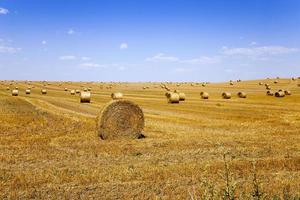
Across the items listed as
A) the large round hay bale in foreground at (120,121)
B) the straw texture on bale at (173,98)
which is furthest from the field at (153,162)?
the straw texture on bale at (173,98)

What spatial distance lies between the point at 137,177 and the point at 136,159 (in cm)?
288

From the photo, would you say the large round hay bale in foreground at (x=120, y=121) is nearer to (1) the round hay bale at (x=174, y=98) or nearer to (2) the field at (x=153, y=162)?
(2) the field at (x=153, y=162)

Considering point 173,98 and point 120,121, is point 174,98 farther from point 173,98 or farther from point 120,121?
point 120,121

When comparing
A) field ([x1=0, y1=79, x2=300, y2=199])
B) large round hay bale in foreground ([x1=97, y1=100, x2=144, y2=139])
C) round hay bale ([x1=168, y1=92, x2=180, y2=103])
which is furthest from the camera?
round hay bale ([x1=168, y1=92, x2=180, y2=103])

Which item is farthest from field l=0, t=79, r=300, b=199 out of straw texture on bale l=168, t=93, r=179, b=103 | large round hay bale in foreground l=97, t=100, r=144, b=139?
straw texture on bale l=168, t=93, r=179, b=103

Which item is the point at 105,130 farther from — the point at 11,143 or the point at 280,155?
the point at 280,155

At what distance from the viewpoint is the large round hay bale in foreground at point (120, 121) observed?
853 inches

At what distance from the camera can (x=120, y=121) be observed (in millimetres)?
22016

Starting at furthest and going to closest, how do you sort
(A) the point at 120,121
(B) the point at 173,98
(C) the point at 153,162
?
1. (B) the point at 173,98
2. (A) the point at 120,121
3. (C) the point at 153,162

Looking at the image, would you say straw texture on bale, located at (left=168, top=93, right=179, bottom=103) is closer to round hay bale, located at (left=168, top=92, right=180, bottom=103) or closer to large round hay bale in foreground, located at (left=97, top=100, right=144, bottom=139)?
round hay bale, located at (left=168, top=92, right=180, bottom=103)

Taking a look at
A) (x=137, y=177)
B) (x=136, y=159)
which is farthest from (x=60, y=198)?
(x=136, y=159)

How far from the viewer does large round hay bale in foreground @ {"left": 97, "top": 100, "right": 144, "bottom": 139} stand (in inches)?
853

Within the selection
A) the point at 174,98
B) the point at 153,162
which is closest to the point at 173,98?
the point at 174,98

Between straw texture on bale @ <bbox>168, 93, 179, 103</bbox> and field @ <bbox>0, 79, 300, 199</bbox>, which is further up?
straw texture on bale @ <bbox>168, 93, 179, 103</bbox>
